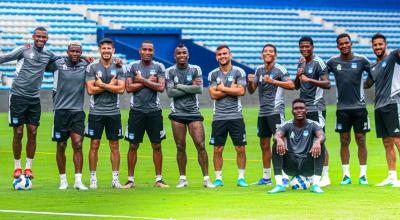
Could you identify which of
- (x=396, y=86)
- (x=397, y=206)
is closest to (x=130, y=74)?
(x=396, y=86)

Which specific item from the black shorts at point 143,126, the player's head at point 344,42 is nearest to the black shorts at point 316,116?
the player's head at point 344,42

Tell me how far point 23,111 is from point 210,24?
99.2ft

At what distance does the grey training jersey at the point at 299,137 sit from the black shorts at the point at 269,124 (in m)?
1.20

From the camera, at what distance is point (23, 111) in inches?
645

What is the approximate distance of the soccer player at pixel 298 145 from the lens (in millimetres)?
14734

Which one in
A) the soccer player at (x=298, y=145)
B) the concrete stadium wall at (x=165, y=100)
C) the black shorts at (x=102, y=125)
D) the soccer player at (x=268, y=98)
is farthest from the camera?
the concrete stadium wall at (x=165, y=100)

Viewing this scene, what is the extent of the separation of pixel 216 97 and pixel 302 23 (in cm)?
3313

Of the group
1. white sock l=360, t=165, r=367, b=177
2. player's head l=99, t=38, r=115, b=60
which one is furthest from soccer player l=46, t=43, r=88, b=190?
white sock l=360, t=165, r=367, b=177

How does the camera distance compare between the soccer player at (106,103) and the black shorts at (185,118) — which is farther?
the black shorts at (185,118)

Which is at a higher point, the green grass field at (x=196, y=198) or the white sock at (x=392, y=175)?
the white sock at (x=392, y=175)

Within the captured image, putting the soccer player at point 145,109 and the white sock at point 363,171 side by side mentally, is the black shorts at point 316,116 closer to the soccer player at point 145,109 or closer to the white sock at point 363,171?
the white sock at point 363,171

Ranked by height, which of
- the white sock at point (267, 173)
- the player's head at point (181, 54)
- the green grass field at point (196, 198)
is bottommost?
the green grass field at point (196, 198)

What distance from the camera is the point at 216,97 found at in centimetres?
1603

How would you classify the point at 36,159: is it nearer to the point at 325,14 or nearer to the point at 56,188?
the point at 56,188
